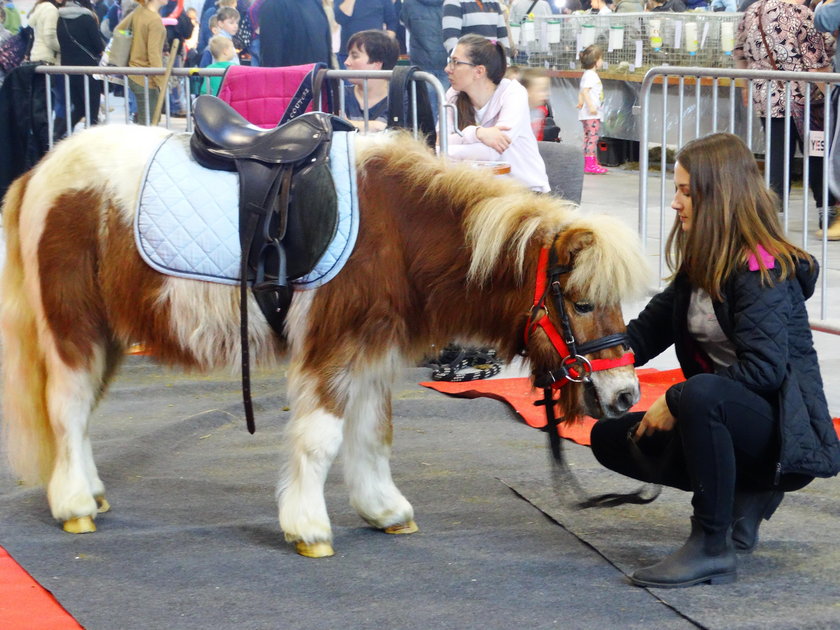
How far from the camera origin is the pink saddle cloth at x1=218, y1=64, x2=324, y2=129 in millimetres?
5035

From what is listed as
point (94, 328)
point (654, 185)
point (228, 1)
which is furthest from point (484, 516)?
point (228, 1)

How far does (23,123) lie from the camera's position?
6113 millimetres

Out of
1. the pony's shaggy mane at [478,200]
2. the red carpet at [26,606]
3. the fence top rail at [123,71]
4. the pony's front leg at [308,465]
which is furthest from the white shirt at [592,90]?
the red carpet at [26,606]

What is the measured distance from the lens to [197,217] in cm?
318

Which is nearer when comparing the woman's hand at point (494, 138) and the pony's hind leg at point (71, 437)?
the pony's hind leg at point (71, 437)

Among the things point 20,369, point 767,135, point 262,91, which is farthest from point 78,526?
point 767,135

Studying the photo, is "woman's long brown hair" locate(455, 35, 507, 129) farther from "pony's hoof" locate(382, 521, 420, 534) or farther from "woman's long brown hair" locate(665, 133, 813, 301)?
"pony's hoof" locate(382, 521, 420, 534)

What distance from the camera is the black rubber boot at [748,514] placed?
309 centimetres

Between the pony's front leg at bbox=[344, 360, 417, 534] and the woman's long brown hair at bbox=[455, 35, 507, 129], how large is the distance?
2.69 meters

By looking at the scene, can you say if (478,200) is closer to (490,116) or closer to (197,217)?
(197,217)

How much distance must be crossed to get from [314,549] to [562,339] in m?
0.92

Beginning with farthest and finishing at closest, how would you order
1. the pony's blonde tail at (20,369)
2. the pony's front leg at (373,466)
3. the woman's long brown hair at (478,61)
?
1. the woman's long brown hair at (478,61)
2. the pony's blonde tail at (20,369)
3. the pony's front leg at (373,466)

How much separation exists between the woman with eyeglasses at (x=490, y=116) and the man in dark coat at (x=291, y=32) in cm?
151

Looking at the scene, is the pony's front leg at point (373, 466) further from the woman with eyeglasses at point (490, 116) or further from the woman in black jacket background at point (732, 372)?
the woman with eyeglasses at point (490, 116)
